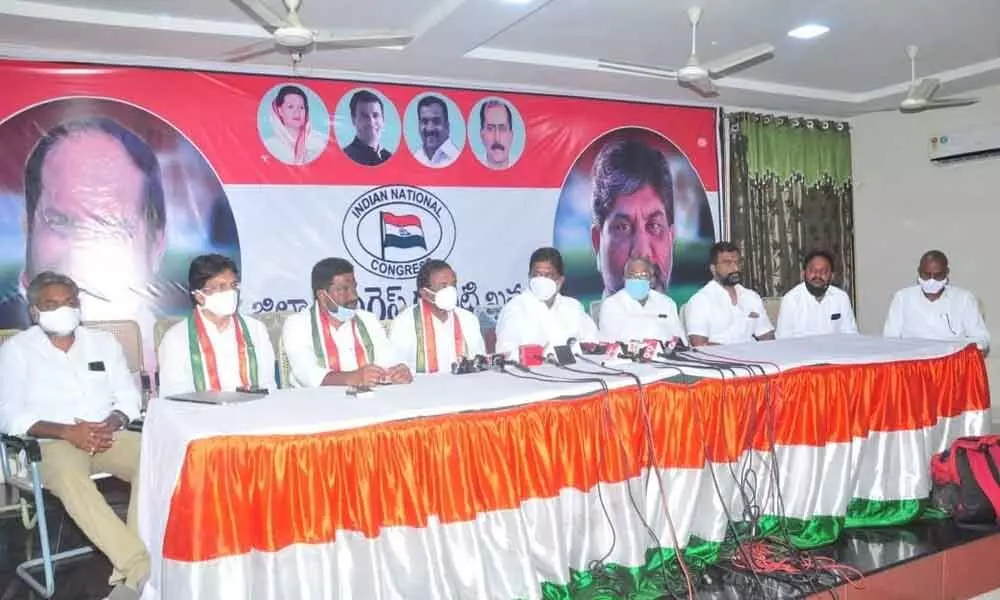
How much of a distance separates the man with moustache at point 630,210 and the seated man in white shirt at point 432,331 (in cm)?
233

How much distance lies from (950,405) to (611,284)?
2.92 meters

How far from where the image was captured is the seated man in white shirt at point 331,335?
3277 millimetres

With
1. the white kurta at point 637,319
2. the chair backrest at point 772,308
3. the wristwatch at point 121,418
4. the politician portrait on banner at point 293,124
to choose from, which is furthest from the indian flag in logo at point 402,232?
the chair backrest at point 772,308

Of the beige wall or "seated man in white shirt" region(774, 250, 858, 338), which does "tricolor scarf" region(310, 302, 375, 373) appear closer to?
"seated man in white shirt" region(774, 250, 858, 338)

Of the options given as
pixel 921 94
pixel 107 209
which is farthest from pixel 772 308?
pixel 107 209

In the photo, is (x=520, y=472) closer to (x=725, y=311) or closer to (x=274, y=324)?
(x=274, y=324)

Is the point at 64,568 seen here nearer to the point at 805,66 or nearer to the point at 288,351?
the point at 288,351

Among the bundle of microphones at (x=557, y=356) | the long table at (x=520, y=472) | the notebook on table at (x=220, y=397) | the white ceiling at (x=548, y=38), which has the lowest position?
the long table at (x=520, y=472)

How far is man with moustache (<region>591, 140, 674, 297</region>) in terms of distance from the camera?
588 cm

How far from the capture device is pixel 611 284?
594 cm

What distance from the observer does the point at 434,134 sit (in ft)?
17.0

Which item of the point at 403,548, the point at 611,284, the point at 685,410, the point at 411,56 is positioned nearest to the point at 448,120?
the point at 411,56

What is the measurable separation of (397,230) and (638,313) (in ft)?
5.70

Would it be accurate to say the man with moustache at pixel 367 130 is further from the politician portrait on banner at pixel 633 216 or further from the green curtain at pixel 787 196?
the green curtain at pixel 787 196
